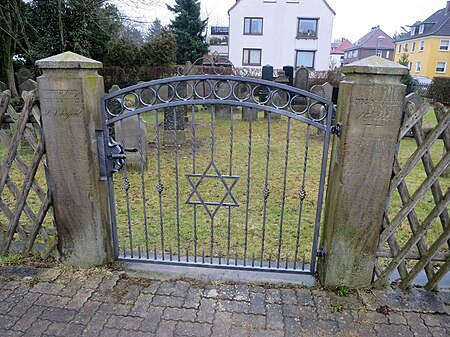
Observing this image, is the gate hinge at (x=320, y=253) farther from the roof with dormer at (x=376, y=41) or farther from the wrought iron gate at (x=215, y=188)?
the roof with dormer at (x=376, y=41)

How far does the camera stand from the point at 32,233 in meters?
3.08

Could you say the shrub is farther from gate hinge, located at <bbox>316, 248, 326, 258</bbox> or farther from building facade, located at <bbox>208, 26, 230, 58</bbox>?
building facade, located at <bbox>208, 26, 230, 58</bbox>

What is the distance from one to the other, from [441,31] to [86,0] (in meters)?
40.9

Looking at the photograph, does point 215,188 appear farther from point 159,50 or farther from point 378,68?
point 159,50

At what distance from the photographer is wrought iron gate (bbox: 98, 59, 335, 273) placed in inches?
109

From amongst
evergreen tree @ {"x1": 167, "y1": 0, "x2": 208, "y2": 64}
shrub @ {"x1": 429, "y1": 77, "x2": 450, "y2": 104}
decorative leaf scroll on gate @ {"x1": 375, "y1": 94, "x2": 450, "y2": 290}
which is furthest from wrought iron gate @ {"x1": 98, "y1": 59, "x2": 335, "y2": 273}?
evergreen tree @ {"x1": 167, "y1": 0, "x2": 208, "y2": 64}

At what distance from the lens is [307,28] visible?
32062 millimetres

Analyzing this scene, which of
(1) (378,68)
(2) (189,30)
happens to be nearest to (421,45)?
(2) (189,30)

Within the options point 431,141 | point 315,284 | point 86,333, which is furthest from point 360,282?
point 86,333

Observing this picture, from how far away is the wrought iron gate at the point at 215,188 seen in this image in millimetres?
2765

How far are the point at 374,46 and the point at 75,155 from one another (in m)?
65.1

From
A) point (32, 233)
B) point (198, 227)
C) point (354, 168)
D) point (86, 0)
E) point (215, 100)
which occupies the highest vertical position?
point (86, 0)

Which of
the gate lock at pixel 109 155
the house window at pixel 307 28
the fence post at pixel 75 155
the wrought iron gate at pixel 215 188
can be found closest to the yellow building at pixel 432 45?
the house window at pixel 307 28

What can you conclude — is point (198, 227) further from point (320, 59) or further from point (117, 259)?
point (320, 59)
